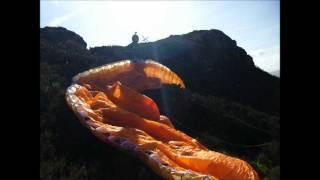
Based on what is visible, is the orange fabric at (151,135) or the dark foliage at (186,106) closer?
the orange fabric at (151,135)

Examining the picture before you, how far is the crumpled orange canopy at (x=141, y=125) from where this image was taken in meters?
6.88

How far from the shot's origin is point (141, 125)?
880cm

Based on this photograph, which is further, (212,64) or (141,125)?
(212,64)

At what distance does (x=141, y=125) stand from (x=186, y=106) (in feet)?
15.1

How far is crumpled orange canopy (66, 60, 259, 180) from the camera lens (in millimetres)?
6882

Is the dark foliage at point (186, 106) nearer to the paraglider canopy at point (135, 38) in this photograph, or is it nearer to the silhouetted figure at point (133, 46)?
the silhouetted figure at point (133, 46)

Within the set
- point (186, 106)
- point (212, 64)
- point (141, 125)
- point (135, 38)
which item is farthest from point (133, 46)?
point (141, 125)

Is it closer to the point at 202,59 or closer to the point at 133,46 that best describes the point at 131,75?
the point at 202,59

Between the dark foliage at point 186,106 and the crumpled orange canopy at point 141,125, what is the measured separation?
1.53 ft

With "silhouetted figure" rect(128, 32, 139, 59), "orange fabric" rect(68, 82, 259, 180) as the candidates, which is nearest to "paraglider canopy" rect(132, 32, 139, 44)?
"silhouetted figure" rect(128, 32, 139, 59)

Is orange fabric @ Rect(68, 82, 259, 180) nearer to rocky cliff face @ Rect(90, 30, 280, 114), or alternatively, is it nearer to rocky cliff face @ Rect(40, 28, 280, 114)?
rocky cliff face @ Rect(40, 28, 280, 114)

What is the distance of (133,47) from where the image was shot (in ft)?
71.2

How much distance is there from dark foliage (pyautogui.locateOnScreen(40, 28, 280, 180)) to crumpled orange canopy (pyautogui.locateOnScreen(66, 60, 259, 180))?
47 cm

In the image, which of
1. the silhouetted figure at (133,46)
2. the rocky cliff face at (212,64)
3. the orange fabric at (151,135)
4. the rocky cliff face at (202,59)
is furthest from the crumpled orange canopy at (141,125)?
the silhouetted figure at (133,46)
